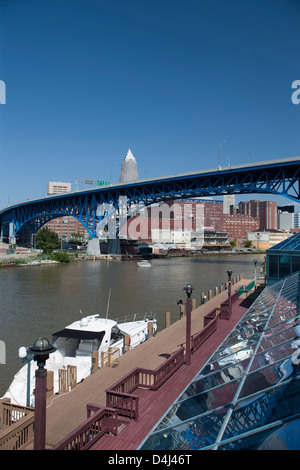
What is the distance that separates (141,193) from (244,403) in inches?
2937

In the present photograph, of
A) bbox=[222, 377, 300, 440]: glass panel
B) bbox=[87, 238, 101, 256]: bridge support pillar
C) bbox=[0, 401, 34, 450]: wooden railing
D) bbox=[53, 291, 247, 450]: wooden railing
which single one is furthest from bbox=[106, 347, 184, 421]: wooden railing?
bbox=[87, 238, 101, 256]: bridge support pillar

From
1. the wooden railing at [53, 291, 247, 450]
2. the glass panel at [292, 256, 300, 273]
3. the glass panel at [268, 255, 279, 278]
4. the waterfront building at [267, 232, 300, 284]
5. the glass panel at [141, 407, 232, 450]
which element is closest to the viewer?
the glass panel at [141, 407, 232, 450]

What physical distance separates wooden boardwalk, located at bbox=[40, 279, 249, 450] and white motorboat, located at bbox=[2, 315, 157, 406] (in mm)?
933

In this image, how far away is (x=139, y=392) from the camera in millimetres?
8273

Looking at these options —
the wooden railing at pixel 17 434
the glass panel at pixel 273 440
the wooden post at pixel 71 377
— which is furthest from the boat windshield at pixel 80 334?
the glass panel at pixel 273 440

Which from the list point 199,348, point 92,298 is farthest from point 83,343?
point 92,298

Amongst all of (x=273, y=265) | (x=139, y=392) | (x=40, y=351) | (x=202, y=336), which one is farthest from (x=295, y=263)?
(x=40, y=351)

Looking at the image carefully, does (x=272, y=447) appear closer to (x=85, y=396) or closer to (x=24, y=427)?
(x=24, y=427)

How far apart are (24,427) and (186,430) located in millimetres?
3305

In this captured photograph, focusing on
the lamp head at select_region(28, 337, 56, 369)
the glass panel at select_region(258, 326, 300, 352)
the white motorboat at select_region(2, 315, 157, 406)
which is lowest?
the white motorboat at select_region(2, 315, 157, 406)

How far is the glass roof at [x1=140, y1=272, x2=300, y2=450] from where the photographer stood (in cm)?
421

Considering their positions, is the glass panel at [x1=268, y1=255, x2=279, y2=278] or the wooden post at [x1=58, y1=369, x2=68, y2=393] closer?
the wooden post at [x1=58, y1=369, x2=68, y2=393]

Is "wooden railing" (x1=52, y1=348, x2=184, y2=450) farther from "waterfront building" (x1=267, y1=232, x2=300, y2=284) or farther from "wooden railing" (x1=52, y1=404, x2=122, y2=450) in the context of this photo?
"waterfront building" (x1=267, y1=232, x2=300, y2=284)

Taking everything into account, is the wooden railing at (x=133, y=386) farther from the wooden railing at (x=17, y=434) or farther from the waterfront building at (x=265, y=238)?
→ the waterfront building at (x=265, y=238)
